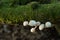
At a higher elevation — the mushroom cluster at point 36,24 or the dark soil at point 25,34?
the mushroom cluster at point 36,24

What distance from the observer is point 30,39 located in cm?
202

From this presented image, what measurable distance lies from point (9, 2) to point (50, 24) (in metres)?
0.72

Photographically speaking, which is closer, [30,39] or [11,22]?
[30,39]

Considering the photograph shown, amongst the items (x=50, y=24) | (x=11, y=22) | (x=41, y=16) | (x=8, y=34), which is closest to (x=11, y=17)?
(x=11, y=22)

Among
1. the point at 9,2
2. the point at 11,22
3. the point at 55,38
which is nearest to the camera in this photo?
the point at 55,38

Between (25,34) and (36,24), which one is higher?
(36,24)

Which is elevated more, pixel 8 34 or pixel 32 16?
pixel 32 16

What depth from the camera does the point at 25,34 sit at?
2074mm

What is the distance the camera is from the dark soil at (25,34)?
6.59 ft

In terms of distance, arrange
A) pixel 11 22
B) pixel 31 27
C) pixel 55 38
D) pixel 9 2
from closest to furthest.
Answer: pixel 55 38
pixel 31 27
pixel 11 22
pixel 9 2

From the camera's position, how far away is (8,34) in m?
2.15

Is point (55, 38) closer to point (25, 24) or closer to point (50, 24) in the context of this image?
point (50, 24)

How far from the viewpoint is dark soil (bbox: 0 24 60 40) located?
6.59 feet

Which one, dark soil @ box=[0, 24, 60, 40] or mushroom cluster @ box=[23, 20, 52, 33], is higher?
mushroom cluster @ box=[23, 20, 52, 33]
